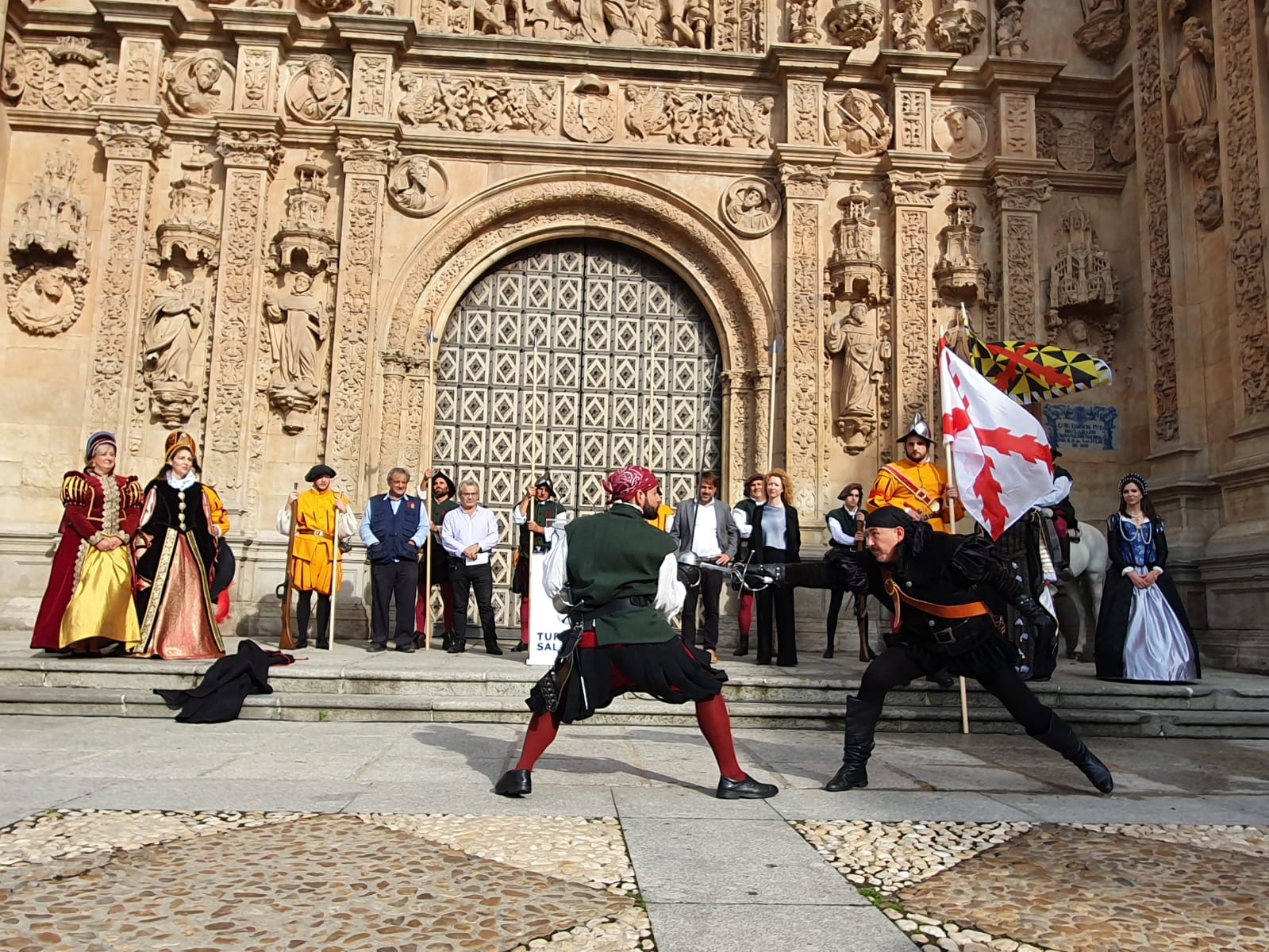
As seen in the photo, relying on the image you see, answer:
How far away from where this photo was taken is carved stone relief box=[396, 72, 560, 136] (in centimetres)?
1284

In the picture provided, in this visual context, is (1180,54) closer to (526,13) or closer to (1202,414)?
(1202,414)

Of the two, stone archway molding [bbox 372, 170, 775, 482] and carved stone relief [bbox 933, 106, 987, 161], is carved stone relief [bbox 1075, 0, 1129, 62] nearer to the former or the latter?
carved stone relief [bbox 933, 106, 987, 161]

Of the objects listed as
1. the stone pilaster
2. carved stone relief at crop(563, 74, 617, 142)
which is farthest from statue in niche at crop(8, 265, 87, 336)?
carved stone relief at crop(563, 74, 617, 142)

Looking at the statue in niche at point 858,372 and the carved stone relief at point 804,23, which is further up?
the carved stone relief at point 804,23

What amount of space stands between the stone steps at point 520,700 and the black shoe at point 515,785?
2.50 metres

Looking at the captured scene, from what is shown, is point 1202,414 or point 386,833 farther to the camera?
point 1202,414

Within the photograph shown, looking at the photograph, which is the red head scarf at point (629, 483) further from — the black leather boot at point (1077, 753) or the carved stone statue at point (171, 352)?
the carved stone statue at point (171, 352)

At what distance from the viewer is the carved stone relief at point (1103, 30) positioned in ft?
43.0

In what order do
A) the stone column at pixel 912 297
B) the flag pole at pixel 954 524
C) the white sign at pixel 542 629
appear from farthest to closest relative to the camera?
the stone column at pixel 912 297, the white sign at pixel 542 629, the flag pole at pixel 954 524

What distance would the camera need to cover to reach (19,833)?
3701 millimetres

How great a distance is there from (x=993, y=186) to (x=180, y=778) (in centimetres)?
1216

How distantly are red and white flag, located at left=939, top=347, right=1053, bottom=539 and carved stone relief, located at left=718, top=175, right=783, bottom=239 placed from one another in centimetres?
652

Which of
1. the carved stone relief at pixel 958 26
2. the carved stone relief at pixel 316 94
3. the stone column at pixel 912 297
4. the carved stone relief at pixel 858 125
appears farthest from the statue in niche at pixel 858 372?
the carved stone relief at pixel 316 94

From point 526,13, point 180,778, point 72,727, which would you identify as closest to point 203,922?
point 180,778
